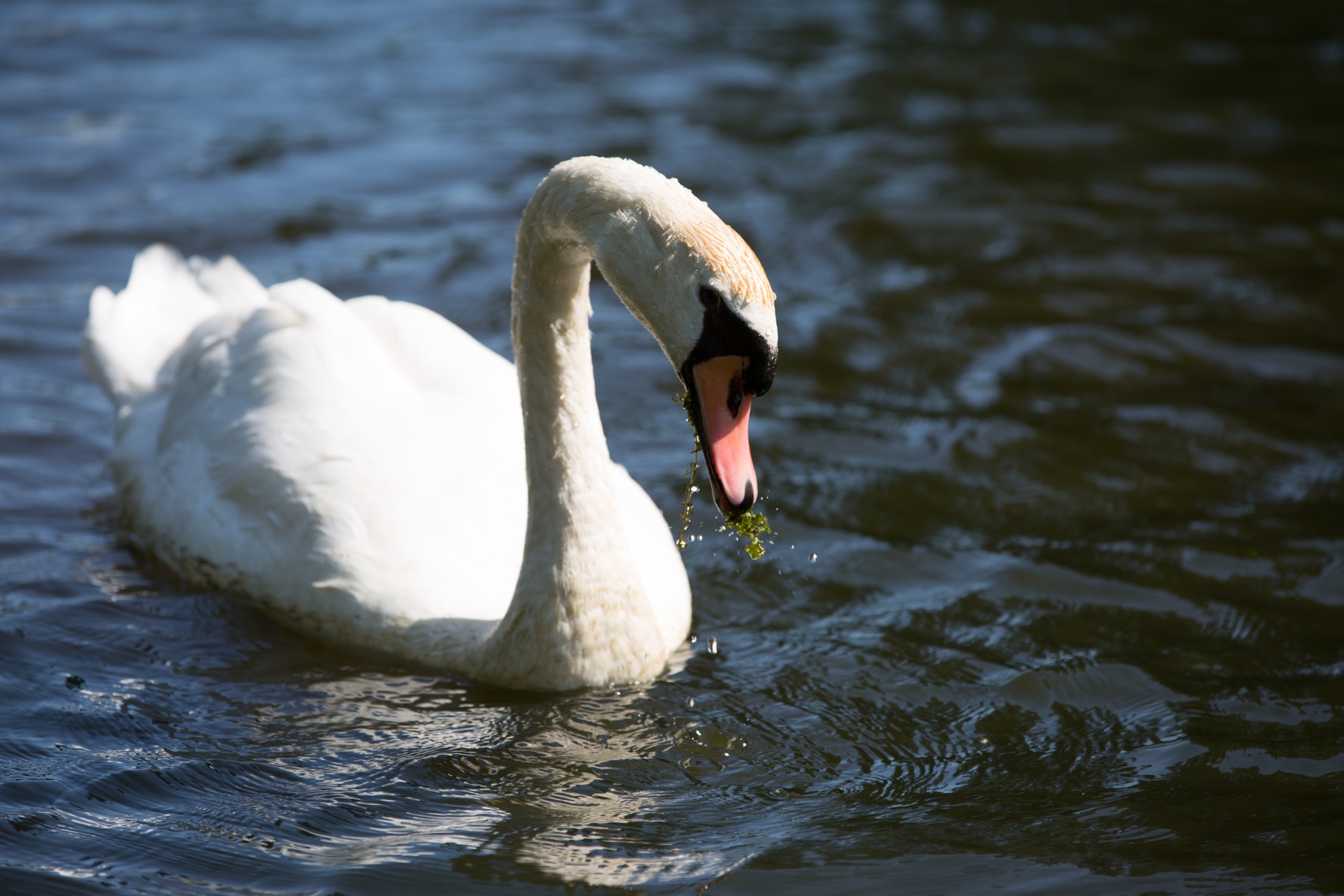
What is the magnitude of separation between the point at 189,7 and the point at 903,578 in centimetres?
1175

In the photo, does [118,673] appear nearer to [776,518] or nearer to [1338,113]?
[776,518]

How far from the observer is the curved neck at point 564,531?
16.7 ft

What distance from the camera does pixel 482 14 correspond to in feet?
51.5

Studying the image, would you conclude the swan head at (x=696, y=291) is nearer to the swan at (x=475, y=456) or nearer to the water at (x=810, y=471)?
the swan at (x=475, y=456)

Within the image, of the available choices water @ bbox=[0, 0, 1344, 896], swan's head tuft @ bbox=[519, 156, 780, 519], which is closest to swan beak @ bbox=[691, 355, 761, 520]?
swan's head tuft @ bbox=[519, 156, 780, 519]

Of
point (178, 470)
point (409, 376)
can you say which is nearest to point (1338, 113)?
point (409, 376)

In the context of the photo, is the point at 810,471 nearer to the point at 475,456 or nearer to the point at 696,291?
the point at 475,456

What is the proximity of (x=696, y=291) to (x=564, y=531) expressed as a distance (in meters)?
1.17

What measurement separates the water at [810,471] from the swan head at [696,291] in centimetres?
118

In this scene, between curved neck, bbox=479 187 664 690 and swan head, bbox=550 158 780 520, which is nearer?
swan head, bbox=550 158 780 520

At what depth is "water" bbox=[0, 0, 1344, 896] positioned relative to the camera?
450 cm

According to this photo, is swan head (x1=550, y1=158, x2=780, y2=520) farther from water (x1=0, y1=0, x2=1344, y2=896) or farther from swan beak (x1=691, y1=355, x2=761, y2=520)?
water (x1=0, y1=0, x2=1344, y2=896)

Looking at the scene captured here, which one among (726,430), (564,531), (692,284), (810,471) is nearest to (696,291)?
(692,284)

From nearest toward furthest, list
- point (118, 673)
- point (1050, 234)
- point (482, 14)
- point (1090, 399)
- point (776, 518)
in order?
point (118, 673) < point (776, 518) < point (1090, 399) < point (1050, 234) < point (482, 14)
